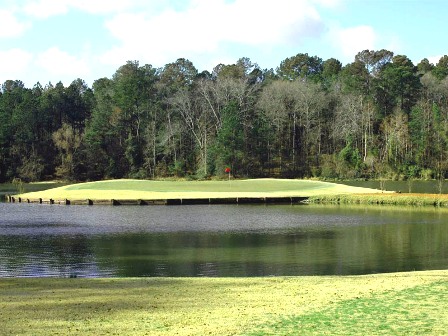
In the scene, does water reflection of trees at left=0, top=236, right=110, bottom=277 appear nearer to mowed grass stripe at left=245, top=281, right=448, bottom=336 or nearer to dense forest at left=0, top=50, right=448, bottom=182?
mowed grass stripe at left=245, top=281, right=448, bottom=336

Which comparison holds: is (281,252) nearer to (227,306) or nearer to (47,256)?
(47,256)

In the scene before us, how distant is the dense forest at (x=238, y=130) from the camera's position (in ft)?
370

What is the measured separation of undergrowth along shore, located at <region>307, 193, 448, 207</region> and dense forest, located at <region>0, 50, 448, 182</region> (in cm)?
4171

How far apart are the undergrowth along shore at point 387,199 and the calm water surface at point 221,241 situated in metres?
3.59

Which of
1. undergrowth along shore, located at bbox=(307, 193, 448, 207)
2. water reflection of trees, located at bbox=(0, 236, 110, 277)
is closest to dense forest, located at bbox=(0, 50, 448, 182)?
undergrowth along shore, located at bbox=(307, 193, 448, 207)

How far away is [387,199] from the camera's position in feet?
209

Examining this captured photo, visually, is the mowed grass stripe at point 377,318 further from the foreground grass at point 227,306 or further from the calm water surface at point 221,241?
the calm water surface at point 221,241

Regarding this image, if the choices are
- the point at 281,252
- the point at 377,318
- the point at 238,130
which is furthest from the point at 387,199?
the point at 377,318

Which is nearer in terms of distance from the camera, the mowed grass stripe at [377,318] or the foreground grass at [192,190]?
the mowed grass stripe at [377,318]

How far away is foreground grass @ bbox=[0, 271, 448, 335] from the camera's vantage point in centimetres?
1296

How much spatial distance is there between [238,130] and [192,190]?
3306cm

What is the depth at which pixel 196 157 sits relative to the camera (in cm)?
12019

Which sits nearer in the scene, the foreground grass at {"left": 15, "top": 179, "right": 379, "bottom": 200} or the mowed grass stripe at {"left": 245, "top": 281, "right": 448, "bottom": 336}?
the mowed grass stripe at {"left": 245, "top": 281, "right": 448, "bottom": 336}

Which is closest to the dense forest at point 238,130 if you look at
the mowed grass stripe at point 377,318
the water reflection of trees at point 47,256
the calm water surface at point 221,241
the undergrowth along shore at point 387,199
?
the undergrowth along shore at point 387,199
